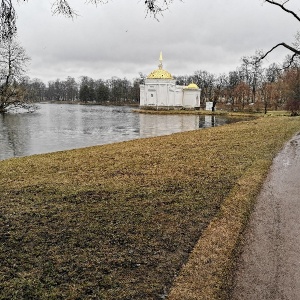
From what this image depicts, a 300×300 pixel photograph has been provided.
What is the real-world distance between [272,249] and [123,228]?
216 centimetres

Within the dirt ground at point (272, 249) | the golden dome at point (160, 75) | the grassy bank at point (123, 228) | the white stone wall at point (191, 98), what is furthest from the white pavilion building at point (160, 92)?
the dirt ground at point (272, 249)

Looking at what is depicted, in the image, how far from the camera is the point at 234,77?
297 feet

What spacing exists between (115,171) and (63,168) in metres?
1.75

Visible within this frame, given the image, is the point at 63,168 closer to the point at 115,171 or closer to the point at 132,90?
the point at 115,171

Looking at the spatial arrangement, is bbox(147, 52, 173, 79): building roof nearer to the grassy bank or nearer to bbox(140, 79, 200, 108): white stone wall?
bbox(140, 79, 200, 108): white stone wall

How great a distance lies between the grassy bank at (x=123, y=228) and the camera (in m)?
3.68

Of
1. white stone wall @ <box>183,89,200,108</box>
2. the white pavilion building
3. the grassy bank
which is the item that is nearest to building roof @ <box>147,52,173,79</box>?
the white pavilion building

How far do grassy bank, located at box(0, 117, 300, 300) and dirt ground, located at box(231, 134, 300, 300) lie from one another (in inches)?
7.7

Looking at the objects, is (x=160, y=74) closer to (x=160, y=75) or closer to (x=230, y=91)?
(x=160, y=75)

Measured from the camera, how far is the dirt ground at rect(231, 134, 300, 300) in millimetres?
3506

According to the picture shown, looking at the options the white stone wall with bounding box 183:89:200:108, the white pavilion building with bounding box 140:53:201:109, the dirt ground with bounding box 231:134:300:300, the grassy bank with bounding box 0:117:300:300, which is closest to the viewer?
the dirt ground with bounding box 231:134:300:300

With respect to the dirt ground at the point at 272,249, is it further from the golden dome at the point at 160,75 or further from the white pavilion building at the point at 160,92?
the golden dome at the point at 160,75

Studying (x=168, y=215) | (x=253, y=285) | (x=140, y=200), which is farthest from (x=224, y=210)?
(x=253, y=285)

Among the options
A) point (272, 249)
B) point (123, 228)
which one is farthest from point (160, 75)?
point (272, 249)
